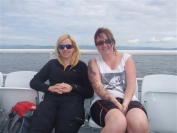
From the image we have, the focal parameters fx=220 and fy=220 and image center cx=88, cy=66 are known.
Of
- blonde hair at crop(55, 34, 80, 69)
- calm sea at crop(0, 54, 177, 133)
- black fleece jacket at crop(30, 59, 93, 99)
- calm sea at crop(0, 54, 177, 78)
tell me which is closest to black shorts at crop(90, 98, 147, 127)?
black fleece jacket at crop(30, 59, 93, 99)

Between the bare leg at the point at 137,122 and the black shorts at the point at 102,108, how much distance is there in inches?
5.7

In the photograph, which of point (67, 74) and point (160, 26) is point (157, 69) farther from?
point (67, 74)

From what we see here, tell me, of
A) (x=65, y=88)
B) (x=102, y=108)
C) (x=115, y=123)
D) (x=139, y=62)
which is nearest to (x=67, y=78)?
(x=65, y=88)

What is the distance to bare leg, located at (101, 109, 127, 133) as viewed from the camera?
185 centimetres

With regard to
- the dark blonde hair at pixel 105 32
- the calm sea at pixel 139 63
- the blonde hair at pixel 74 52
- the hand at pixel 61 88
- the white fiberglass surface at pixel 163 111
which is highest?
the dark blonde hair at pixel 105 32

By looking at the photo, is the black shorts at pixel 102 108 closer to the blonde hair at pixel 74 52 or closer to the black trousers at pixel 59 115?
the black trousers at pixel 59 115

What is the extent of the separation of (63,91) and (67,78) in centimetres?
18

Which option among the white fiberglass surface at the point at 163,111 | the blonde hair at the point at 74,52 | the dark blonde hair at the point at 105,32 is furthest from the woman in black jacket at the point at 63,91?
the white fiberglass surface at the point at 163,111

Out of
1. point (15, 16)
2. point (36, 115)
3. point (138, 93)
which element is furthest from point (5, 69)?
point (138, 93)

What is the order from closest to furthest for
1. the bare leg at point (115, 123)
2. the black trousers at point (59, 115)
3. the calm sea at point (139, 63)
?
the bare leg at point (115, 123), the black trousers at point (59, 115), the calm sea at point (139, 63)

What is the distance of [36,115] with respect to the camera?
85.0 inches

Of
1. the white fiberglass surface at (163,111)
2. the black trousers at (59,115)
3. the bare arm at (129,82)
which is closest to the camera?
the black trousers at (59,115)

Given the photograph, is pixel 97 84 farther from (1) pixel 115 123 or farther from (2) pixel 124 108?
(1) pixel 115 123

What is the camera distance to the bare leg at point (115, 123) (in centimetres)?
185
